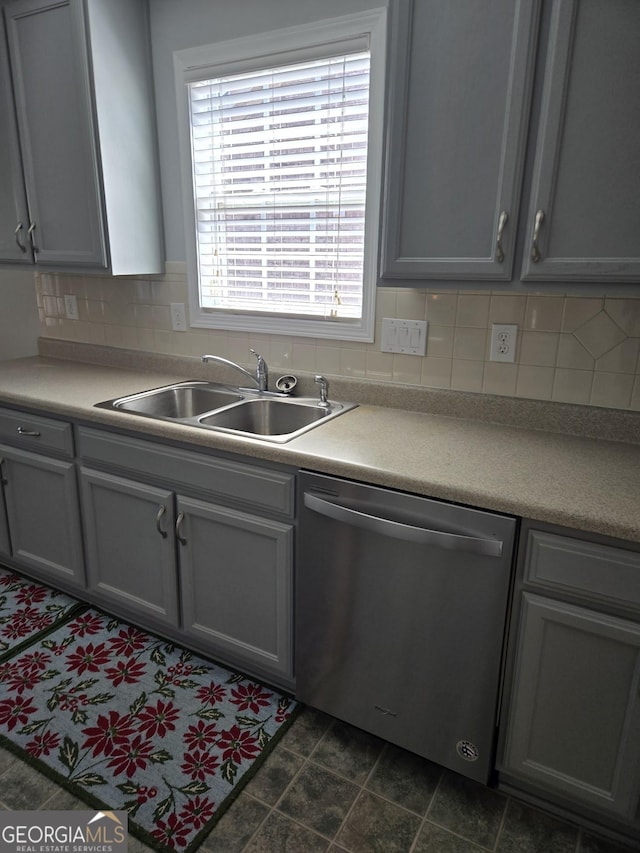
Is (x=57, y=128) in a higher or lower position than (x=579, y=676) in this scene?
higher

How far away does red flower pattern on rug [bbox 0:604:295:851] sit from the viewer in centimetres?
159

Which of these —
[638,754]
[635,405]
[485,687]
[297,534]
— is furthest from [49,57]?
[638,754]

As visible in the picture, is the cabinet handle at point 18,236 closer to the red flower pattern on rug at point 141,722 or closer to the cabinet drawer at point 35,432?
the cabinet drawer at point 35,432

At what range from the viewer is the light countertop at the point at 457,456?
1348 mm

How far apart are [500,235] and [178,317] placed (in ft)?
5.05

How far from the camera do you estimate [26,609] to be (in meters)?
A: 2.39

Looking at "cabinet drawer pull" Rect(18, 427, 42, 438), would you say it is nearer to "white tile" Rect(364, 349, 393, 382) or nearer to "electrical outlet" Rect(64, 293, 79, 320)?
"electrical outlet" Rect(64, 293, 79, 320)

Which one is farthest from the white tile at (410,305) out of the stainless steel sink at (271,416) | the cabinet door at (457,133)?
the stainless steel sink at (271,416)

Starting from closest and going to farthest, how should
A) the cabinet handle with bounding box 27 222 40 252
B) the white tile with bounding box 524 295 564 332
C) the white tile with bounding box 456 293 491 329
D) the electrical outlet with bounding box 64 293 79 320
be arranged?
1. the white tile with bounding box 524 295 564 332
2. the white tile with bounding box 456 293 491 329
3. the cabinet handle with bounding box 27 222 40 252
4. the electrical outlet with bounding box 64 293 79 320

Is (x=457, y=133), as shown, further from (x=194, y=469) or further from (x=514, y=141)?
(x=194, y=469)

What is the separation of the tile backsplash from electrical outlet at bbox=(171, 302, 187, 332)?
→ 1.0 inches

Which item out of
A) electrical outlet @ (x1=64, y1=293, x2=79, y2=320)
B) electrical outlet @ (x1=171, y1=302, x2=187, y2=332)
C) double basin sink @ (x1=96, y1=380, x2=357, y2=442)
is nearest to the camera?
double basin sink @ (x1=96, y1=380, x2=357, y2=442)

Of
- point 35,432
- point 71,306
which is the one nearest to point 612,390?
point 35,432

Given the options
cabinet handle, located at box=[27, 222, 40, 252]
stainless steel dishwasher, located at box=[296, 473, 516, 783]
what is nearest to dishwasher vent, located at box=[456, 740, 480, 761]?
stainless steel dishwasher, located at box=[296, 473, 516, 783]
